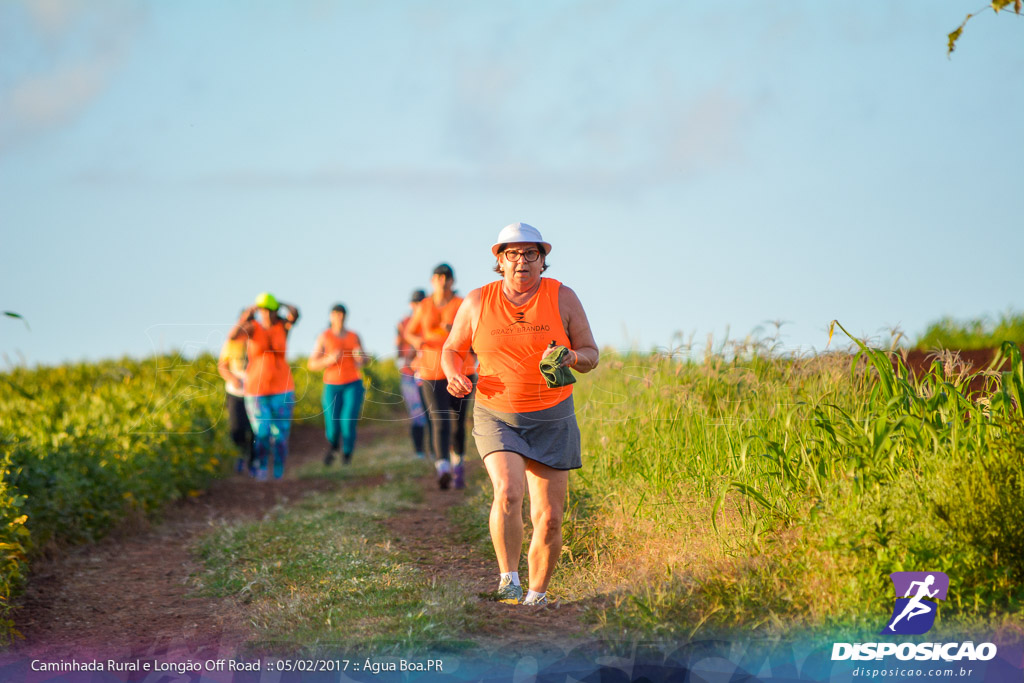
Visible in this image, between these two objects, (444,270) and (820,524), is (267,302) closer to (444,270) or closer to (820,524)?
(444,270)

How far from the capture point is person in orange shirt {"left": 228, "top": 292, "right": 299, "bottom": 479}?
1143 centimetres

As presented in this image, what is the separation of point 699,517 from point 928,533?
1.61 meters

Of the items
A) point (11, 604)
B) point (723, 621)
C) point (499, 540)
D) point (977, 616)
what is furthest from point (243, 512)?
point (977, 616)

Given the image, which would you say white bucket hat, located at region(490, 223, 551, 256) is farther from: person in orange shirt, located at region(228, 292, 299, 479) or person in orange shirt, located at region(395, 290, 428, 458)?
person in orange shirt, located at region(228, 292, 299, 479)

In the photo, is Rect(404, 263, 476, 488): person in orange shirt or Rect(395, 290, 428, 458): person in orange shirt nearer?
Rect(404, 263, 476, 488): person in orange shirt

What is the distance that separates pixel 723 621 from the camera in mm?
4625

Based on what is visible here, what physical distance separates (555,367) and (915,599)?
209 cm

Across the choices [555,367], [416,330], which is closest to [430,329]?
[416,330]

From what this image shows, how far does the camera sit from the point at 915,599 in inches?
177

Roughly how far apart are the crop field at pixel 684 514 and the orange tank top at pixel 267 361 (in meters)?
1.34

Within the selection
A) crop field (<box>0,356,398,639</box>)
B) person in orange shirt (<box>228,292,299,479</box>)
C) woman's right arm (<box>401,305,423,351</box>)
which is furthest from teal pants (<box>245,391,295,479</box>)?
woman's right arm (<box>401,305,423,351</box>)

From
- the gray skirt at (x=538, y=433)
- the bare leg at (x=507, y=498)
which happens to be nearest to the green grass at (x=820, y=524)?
the bare leg at (x=507, y=498)

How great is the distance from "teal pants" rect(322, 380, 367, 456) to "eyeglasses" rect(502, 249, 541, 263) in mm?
6761

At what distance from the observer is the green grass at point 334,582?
4953 mm
